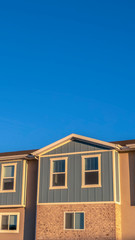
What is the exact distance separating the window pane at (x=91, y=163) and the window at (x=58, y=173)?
1.56m

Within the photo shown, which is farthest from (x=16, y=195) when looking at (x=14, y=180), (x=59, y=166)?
(x=59, y=166)

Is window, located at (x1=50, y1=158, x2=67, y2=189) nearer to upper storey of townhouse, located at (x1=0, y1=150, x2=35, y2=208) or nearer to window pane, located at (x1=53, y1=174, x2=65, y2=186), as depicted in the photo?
window pane, located at (x1=53, y1=174, x2=65, y2=186)

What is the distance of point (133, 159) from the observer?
25062 mm

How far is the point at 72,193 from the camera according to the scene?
83.1 ft

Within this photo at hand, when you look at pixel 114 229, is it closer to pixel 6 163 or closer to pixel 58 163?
pixel 58 163

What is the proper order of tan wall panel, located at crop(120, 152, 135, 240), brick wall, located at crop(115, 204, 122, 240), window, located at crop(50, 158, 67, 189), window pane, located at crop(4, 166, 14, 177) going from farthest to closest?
1. window pane, located at crop(4, 166, 14, 177)
2. window, located at crop(50, 158, 67, 189)
3. tan wall panel, located at crop(120, 152, 135, 240)
4. brick wall, located at crop(115, 204, 122, 240)

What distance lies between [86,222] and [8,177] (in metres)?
7.16

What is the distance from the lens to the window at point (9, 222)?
89.9 ft

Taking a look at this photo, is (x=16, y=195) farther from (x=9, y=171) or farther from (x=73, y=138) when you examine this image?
(x=73, y=138)

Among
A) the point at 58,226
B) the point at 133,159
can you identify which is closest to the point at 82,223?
the point at 58,226

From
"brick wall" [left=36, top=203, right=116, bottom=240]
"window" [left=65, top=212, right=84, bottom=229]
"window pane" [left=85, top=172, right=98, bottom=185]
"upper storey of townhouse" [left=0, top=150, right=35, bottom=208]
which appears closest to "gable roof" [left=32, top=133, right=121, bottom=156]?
"upper storey of townhouse" [left=0, top=150, right=35, bottom=208]

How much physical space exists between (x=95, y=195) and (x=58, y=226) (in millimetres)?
3145

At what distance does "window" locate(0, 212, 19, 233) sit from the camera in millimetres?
27406

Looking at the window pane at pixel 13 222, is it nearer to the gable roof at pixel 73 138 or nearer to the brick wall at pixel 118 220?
the gable roof at pixel 73 138
